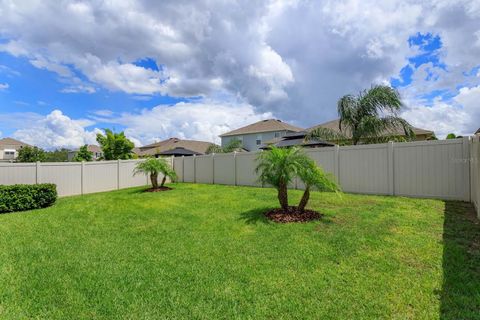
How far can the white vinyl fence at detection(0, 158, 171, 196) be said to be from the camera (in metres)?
12.6

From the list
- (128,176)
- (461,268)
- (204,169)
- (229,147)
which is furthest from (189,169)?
(229,147)

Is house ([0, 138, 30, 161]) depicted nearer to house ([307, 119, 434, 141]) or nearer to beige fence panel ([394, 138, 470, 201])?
house ([307, 119, 434, 141])

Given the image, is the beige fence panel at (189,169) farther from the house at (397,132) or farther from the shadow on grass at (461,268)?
the shadow on grass at (461,268)

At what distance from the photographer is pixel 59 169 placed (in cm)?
1377

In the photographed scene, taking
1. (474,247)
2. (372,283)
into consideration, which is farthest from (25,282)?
(474,247)

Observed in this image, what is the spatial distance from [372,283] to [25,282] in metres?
4.57

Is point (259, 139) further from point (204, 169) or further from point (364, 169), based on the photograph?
point (364, 169)

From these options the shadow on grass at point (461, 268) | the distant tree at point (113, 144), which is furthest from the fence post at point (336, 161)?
the distant tree at point (113, 144)

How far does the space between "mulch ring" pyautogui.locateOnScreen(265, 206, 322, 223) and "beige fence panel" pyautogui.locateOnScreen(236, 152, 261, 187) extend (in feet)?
20.7

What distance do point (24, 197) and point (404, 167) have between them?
12832 mm

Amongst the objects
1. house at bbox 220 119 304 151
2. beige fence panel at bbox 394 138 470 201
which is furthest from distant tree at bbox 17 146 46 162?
beige fence panel at bbox 394 138 470 201

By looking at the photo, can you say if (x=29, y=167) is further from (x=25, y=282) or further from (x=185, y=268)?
(x=185, y=268)

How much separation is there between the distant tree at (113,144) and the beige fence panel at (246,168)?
16724 millimetres

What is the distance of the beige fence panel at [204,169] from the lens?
16.2 metres
